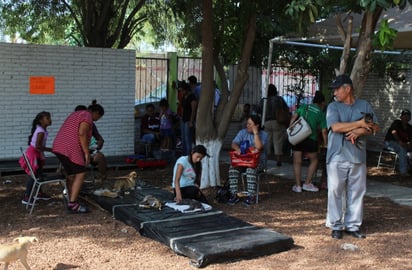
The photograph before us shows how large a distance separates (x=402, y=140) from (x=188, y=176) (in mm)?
5176

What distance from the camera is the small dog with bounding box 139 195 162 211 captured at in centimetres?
670

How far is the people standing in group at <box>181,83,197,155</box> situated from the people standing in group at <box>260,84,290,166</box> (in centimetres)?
164

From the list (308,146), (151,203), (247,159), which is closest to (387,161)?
Answer: (308,146)

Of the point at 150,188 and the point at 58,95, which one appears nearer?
the point at 150,188

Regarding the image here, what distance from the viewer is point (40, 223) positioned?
6.55 meters

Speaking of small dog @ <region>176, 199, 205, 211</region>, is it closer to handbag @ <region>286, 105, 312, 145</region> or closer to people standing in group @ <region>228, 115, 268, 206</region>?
people standing in group @ <region>228, 115, 268, 206</region>

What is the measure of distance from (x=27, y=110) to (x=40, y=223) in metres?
4.79

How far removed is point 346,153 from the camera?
571cm

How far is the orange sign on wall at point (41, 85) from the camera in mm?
10820

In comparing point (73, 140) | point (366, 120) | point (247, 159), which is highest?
Result: point (366, 120)

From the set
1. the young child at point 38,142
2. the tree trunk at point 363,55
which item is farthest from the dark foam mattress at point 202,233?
the tree trunk at point 363,55

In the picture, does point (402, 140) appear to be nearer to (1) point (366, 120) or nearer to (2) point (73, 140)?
(1) point (366, 120)

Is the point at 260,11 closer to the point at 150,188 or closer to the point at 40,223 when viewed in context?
the point at 150,188

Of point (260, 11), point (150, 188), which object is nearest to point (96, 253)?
point (150, 188)
